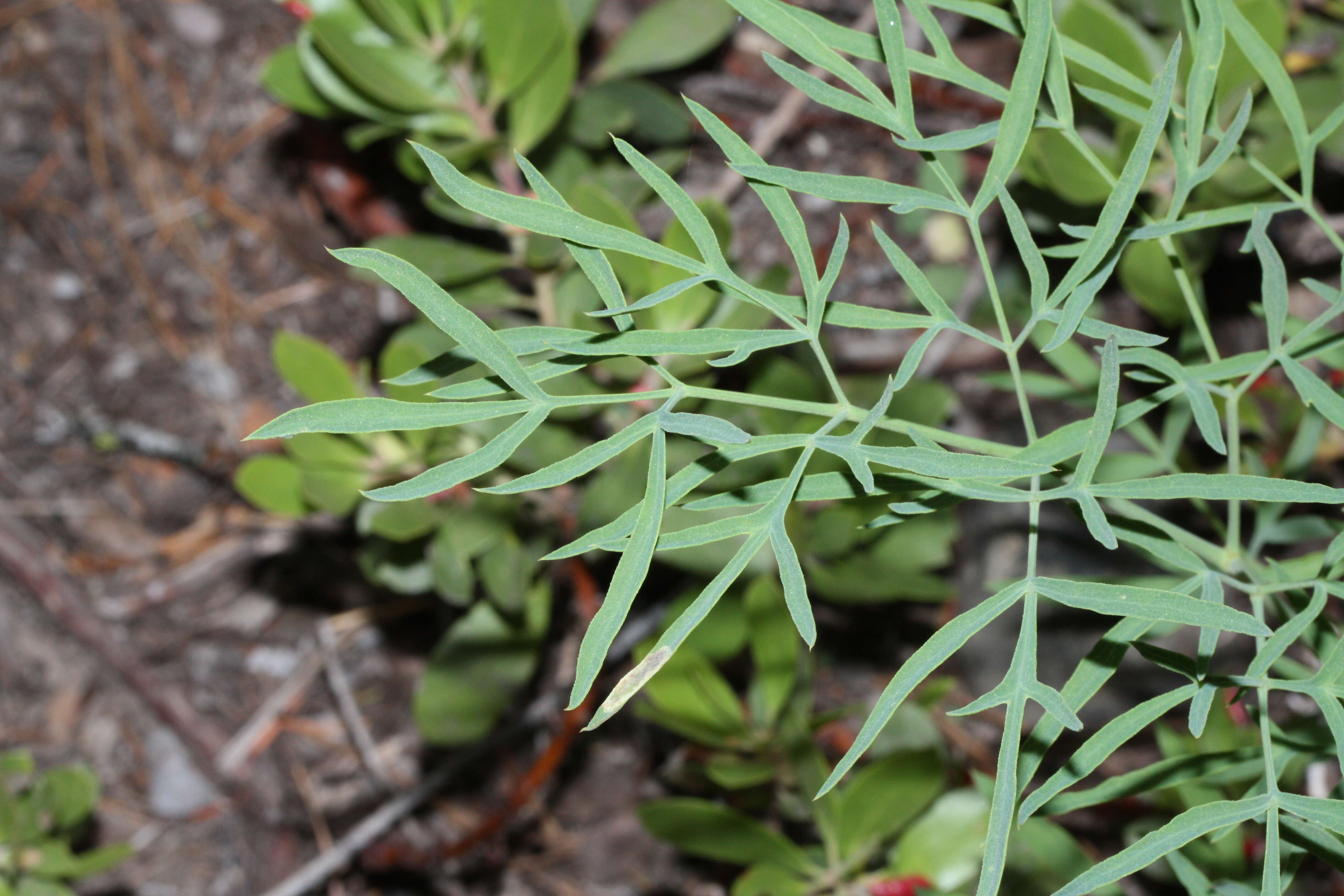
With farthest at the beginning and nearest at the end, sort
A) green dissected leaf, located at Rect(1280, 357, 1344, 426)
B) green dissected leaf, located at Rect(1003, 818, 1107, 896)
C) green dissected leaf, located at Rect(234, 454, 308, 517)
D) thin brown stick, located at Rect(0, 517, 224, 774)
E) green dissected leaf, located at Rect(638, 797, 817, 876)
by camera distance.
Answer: thin brown stick, located at Rect(0, 517, 224, 774)
green dissected leaf, located at Rect(234, 454, 308, 517)
green dissected leaf, located at Rect(638, 797, 817, 876)
green dissected leaf, located at Rect(1003, 818, 1107, 896)
green dissected leaf, located at Rect(1280, 357, 1344, 426)

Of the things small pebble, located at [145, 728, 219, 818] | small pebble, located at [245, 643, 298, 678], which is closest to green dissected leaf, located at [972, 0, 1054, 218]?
small pebble, located at [245, 643, 298, 678]

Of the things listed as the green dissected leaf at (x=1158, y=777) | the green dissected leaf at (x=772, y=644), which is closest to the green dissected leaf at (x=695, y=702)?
the green dissected leaf at (x=772, y=644)

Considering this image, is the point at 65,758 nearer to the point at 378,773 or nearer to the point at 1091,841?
the point at 378,773

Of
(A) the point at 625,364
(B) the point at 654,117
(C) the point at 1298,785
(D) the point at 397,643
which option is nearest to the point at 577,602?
(D) the point at 397,643

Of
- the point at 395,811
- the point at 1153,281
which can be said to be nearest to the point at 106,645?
the point at 395,811

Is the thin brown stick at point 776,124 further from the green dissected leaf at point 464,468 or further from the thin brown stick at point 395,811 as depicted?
the green dissected leaf at point 464,468

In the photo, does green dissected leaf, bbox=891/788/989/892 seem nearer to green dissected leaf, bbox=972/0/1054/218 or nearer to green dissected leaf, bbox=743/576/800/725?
green dissected leaf, bbox=743/576/800/725

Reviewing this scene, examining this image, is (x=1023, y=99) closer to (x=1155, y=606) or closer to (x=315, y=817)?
(x=1155, y=606)
